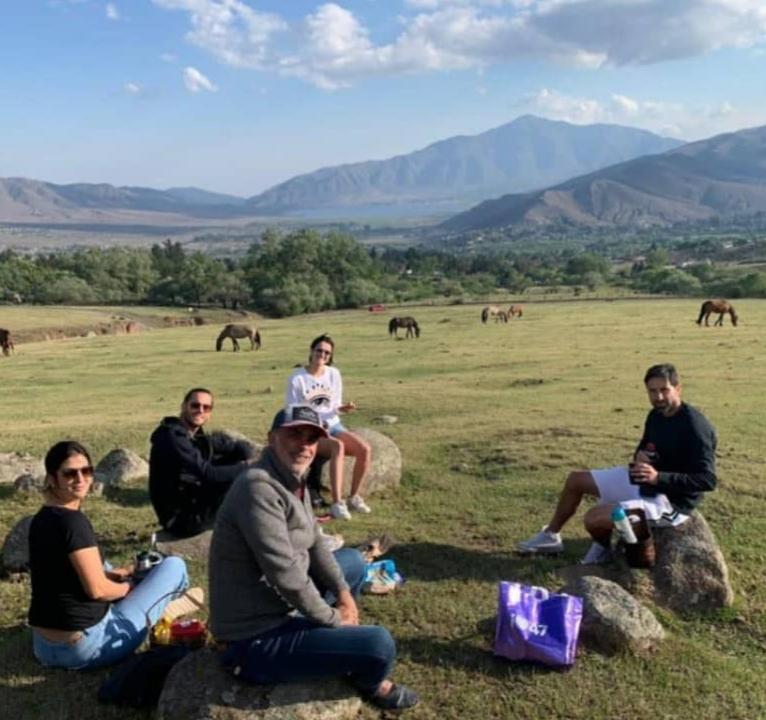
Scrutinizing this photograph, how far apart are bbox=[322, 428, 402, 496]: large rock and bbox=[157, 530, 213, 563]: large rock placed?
2544 millimetres

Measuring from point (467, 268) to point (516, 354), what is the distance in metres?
129

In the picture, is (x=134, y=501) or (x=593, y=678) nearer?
(x=593, y=678)

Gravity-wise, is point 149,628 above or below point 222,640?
below

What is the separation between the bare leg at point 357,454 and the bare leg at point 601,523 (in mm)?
3527

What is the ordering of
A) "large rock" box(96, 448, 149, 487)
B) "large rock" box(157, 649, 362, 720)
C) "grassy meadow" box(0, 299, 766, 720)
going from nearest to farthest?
"large rock" box(157, 649, 362, 720) < "grassy meadow" box(0, 299, 766, 720) < "large rock" box(96, 448, 149, 487)

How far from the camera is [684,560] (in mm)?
7957

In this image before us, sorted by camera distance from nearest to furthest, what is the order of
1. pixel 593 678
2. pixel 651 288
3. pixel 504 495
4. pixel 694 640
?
pixel 593 678
pixel 694 640
pixel 504 495
pixel 651 288

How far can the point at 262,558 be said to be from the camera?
534cm

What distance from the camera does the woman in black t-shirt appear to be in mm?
5941

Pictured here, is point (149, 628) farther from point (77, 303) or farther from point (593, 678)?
point (77, 303)

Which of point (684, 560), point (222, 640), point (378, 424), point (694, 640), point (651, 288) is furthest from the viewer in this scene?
point (651, 288)

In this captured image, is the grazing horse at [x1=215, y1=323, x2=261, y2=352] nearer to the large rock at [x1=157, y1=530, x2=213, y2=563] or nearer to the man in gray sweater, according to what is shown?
the large rock at [x1=157, y1=530, x2=213, y2=563]

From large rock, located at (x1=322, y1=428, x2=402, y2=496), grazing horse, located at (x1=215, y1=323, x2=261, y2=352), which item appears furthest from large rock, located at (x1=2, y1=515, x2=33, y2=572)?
grazing horse, located at (x1=215, y1=323, x2=261, y2=352)

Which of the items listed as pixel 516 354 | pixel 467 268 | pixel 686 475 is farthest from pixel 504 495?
pixel 467 268
